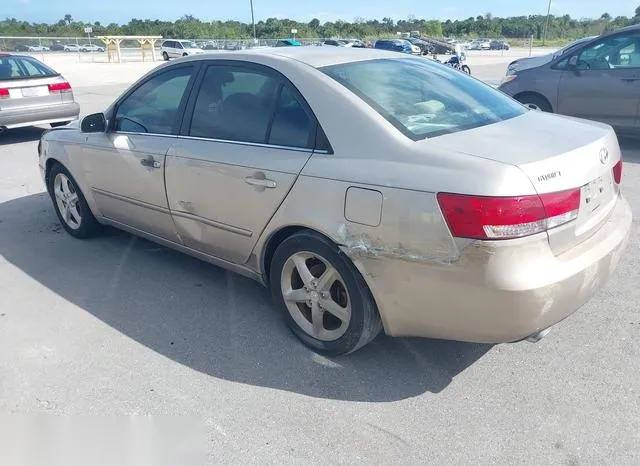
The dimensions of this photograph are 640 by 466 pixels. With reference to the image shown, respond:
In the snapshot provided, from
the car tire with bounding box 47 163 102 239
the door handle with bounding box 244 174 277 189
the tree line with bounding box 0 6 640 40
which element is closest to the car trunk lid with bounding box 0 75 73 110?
the car tire with bounding box 47 163 102 239

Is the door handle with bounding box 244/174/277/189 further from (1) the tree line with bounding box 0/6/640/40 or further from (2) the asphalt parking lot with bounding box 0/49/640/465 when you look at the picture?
(1) the tree line with bounding box 0/6/640/40

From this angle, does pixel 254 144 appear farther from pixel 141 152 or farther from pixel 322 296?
pixel 141 152

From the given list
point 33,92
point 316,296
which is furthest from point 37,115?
point 316,296

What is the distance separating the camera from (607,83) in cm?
766

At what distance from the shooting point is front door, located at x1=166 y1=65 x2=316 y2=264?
303cm

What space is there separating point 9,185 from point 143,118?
12.9 feet

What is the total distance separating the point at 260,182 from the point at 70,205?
8.63 ft

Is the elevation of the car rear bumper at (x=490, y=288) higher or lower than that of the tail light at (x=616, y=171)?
lower

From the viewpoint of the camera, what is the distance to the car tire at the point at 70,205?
4750 mm

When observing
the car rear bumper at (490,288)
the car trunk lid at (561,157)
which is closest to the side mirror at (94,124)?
the car rear bumper at (490,288)

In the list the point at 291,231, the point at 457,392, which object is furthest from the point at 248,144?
the point at 457,392

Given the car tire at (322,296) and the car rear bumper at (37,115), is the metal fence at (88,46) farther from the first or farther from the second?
the car tire at (322,296)

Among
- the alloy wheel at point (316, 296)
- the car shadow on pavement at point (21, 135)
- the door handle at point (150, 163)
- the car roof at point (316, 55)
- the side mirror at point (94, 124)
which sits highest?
the car roof at point (316, 55)

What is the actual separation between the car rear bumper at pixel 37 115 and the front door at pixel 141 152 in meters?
6.06
